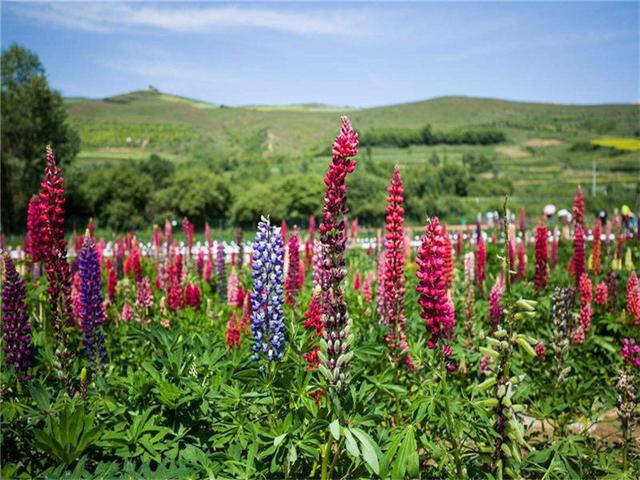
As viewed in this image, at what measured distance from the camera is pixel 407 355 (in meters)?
5.04

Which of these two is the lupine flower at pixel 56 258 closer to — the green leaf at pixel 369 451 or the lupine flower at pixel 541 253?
the green leaf at pixel 369 451

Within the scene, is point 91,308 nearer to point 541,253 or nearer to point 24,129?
point 541,253

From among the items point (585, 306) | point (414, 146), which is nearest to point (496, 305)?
point (585, 306)

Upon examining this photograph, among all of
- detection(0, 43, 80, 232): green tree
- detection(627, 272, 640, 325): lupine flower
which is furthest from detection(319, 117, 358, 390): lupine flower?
detection(0, 43, 80, 232): green tree

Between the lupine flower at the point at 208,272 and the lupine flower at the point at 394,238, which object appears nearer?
the lupine flower at the point at 394,238

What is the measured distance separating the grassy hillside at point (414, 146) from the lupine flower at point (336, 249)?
3062 centimetres

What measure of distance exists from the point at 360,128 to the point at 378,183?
58858 millimetres

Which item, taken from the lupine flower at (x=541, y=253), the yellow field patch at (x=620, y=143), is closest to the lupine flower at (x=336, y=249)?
the lupine flower at (x=541, y=253)

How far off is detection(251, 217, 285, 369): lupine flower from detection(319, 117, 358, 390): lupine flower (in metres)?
0.66

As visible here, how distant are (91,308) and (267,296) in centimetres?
188

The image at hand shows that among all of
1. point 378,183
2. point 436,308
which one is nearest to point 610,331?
point 436,308

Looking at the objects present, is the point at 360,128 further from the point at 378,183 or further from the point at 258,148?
the point at 378,183

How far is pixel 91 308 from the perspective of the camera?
466 cm

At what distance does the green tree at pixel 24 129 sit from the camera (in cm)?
3338
